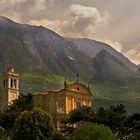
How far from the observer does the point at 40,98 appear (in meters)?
92.8

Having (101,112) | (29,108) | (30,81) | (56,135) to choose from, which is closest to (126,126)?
(101,112)

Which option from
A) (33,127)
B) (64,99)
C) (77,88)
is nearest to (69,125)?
(33,127)

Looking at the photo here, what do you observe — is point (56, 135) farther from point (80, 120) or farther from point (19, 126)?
point (80, 120)

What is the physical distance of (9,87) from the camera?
104 meters

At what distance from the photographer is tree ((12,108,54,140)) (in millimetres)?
53812

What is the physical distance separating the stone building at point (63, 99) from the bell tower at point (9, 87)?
1204 cm

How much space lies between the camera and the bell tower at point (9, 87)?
10275 cm

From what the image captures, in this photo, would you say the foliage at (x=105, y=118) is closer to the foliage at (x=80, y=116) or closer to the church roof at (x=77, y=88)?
the foliage at (x=80, y=116)

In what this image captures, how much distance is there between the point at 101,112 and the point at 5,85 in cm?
3846

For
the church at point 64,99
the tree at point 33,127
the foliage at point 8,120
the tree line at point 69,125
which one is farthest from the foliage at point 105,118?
the church at point 64,99

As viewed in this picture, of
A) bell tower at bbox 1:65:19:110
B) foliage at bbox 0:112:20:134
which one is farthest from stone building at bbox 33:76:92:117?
foliage at bbox 0:112:20:134

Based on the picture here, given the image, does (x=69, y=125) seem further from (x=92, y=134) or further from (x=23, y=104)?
(x=92, y=134)

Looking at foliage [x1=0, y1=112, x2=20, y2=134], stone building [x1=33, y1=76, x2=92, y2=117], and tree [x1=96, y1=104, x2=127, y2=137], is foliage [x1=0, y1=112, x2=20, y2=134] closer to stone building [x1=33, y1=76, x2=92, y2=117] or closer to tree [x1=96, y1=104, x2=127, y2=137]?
tree [x1=96, y1=104, x2=127, y2=137]

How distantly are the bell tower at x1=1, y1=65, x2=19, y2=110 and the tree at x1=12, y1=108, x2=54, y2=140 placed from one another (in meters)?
45.0
